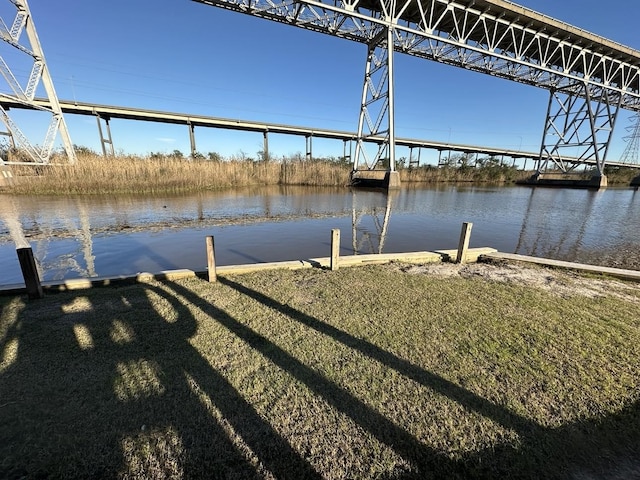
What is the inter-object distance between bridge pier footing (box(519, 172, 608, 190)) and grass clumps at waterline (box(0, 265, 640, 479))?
106 ft

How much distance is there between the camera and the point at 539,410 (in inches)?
70.1

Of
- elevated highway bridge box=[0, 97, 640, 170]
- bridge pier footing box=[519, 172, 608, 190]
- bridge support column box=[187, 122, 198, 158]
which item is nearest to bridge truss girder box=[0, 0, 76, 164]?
elevated highway bridge box=[0, 97, 640, 170]

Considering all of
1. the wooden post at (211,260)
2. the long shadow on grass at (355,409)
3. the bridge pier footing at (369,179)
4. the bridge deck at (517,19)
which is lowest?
the long shadow on grass at (355,409)

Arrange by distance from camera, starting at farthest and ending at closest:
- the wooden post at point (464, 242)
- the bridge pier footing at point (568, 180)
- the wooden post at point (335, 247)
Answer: the bridge pier footing at point (568, 180), the wooden post at point (464, 242), the wooden post at point (335, 247)

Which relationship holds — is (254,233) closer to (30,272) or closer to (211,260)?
(211,260)

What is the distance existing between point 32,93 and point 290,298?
75.1ft

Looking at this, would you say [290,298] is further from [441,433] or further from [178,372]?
[441,433]

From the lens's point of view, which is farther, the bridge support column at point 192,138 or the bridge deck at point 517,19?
the bridge support column at point 192,138

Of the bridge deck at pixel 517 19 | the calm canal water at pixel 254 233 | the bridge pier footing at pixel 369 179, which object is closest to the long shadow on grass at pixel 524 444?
the calm canal water at pixel 254 233

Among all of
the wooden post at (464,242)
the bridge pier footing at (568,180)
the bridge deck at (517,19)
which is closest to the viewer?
the wooden post at (464,242)

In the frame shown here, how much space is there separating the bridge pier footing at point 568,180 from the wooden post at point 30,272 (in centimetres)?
3748

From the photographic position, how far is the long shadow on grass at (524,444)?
1.43 m

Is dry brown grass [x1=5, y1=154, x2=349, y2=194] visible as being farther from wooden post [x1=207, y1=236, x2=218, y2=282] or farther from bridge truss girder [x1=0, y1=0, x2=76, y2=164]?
wooden post [x1=207, y1=236, x2=218, y2=282]

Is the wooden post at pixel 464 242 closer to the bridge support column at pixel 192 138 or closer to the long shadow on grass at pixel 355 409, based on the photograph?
the long shadow on grass at pixel 355 409
